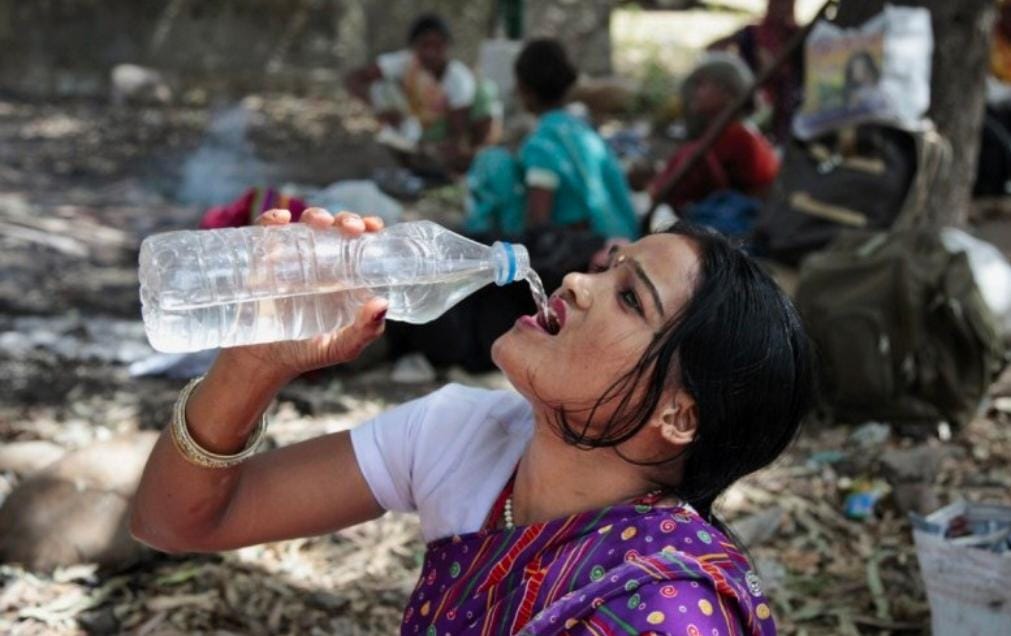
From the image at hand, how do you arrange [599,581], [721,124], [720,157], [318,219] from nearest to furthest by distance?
[599,581] < [318,219] < [721,124] < [720,157]

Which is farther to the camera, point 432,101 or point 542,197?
point 432,101

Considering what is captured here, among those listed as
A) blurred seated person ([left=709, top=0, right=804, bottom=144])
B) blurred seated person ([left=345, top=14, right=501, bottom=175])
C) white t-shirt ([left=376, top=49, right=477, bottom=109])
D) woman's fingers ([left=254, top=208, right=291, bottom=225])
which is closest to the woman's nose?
woman's fingers ([left=254, top=208, right=291, bottom=225])

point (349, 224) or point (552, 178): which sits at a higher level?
point (349, 224)

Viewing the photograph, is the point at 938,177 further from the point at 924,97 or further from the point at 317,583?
the point at 317,583

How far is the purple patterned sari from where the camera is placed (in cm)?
196

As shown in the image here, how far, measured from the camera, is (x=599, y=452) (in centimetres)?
221

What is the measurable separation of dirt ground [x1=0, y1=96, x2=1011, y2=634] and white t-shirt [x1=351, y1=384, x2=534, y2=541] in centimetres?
146

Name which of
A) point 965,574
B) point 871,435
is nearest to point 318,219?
point 965,574

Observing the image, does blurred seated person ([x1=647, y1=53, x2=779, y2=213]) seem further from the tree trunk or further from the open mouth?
the open mouth

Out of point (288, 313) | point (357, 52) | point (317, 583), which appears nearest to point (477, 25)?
point (357, 52)

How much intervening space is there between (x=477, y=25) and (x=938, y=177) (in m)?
7.79

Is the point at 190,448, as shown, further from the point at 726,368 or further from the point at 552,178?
the point at 552,178

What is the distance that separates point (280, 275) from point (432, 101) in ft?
26.4

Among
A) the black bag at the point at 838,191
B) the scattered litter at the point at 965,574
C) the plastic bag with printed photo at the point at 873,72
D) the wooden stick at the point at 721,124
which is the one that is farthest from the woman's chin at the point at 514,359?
the wooden stick at the point at 721,124
